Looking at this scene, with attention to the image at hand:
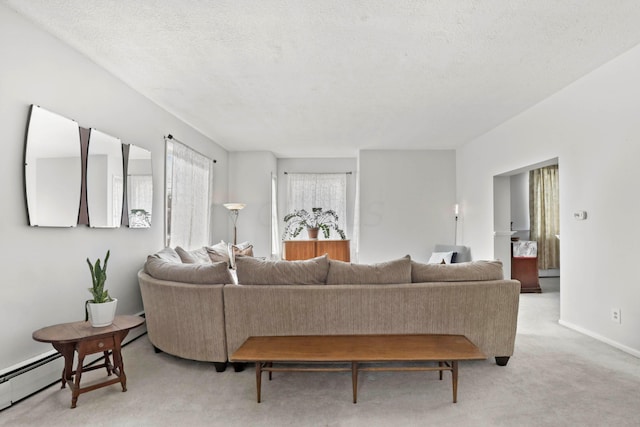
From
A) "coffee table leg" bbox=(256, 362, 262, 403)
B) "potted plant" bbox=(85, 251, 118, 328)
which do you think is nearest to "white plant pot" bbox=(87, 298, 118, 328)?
"potted plant" bbox=(85, 251, 118, 328)

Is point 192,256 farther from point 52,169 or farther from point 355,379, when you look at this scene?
point 355,379

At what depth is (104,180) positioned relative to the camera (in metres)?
3.31

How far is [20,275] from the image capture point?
2.49 metres

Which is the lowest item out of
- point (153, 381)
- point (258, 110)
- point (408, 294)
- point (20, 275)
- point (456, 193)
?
point (153, 381)

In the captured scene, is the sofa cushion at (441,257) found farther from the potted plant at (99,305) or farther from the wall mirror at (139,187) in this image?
the potted plant at (99,305)

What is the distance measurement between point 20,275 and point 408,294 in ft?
8.68

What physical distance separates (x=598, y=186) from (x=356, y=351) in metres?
2.95

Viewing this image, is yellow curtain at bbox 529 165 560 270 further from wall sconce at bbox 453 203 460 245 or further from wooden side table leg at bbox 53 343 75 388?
wooden side table leg at bbox 53 343 75 388

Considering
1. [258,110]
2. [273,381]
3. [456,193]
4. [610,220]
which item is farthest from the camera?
[456,193]

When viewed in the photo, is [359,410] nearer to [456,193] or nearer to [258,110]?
[258,110]

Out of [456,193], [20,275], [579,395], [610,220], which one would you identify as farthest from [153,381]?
[456,193]

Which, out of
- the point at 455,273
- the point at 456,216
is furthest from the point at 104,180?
the point at 456,216

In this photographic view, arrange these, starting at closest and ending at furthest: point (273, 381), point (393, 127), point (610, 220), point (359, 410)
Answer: point (359, 410) < point (273, 381) < point (610, 220) < point (393, 127)

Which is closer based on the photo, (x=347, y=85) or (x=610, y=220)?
(x=610, y=220)
